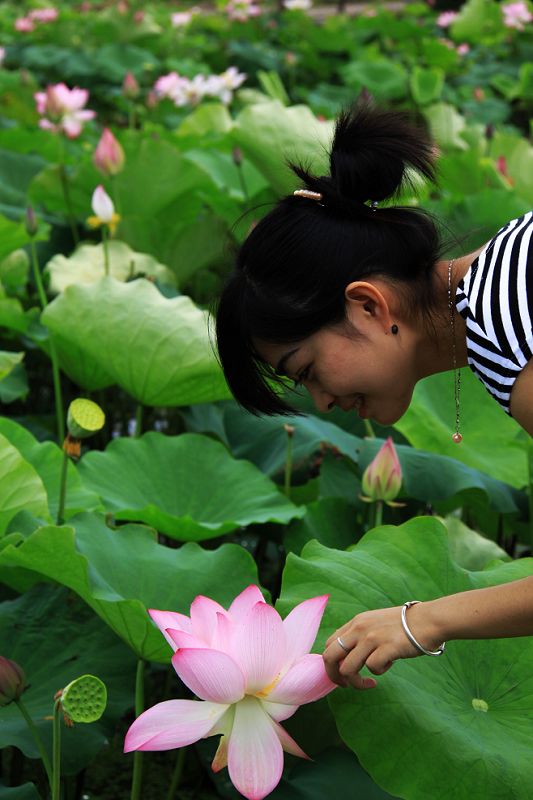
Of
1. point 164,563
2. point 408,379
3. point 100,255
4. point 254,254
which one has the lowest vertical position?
point 100,255

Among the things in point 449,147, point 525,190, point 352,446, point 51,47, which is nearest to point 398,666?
point 352,446

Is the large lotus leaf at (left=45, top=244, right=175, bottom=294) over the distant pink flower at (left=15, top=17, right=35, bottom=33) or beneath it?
over

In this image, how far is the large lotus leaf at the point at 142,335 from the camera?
172 centimetres

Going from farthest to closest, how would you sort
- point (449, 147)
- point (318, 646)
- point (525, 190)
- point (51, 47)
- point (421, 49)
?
point (421, 49), point (51, 47), point (449, 147), point (525, 190), point (318, 646)

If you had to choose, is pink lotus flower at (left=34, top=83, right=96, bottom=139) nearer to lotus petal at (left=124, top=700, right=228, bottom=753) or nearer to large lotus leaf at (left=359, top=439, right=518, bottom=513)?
large lotus leaf at (left=359, top=439, right=518, bottom=513)

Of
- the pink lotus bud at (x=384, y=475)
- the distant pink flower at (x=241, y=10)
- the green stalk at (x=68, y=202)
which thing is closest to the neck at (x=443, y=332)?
the pink lotus bud at (x=384, y=475)

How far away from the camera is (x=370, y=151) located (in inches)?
48.3

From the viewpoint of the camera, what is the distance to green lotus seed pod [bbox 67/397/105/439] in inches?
50.8

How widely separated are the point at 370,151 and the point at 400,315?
0.63 feet

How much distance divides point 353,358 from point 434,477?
58 centimetres

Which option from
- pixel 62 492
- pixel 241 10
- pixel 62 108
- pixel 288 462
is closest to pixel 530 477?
pixel 288 462

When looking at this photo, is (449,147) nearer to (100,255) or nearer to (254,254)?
(100,255)

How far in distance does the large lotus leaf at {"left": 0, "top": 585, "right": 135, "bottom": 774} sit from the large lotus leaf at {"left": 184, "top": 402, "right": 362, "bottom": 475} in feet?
1.74

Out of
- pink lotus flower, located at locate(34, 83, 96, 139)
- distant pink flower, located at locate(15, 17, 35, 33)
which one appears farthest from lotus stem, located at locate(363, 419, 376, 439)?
distant pink flower, located at locate(15, 17, 35, 33)
